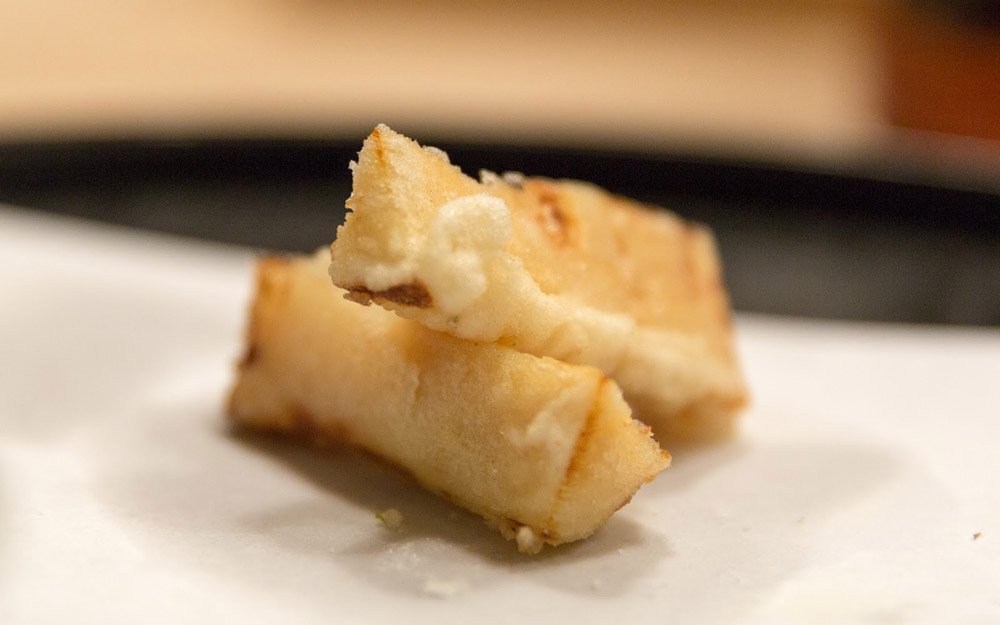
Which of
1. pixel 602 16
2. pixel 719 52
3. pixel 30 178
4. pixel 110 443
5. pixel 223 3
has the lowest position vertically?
pixel 110 443

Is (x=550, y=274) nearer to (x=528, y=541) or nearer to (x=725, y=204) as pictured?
(x=528, y=541)

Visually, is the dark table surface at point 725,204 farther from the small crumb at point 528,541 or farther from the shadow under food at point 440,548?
the small crumb at point 528,541

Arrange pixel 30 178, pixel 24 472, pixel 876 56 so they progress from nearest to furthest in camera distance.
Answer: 1. pixel 24 472
2. pixel 30 178
3. pixel 876 56

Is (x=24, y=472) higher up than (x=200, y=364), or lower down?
lower down

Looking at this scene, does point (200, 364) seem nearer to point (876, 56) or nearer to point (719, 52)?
point (876, 56)

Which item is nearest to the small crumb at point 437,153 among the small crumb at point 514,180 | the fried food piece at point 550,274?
the fried food piece at point 550,274

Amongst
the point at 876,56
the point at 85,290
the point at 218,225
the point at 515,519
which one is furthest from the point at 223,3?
the point at 515,519

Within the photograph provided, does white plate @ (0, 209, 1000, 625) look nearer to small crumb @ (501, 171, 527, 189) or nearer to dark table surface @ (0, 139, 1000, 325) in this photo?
small crumb @ (501, 171, 527, 189)

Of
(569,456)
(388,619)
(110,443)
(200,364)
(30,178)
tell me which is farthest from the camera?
(30,178)
